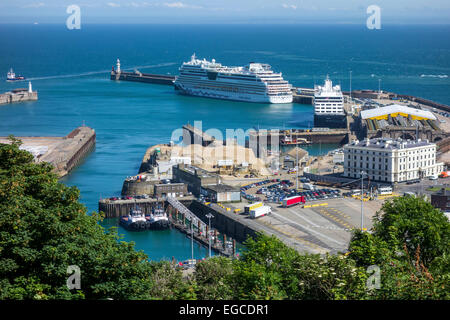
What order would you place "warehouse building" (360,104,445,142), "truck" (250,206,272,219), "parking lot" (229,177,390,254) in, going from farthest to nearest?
"warehouse building" (360,104,445,142) < "truck" (250,206,272,219) < "parking lot" (229,177,390,254)

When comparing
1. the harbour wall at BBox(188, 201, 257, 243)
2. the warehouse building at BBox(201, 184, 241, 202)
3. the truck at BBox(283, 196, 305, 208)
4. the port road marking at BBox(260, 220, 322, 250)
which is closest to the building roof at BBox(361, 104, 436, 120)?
the warehouse building at BBox(201, 184, 241, 202)

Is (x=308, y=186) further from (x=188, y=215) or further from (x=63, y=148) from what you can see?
(x=63, y=148)

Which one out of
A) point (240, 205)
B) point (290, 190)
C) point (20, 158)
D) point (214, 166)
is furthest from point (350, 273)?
point (214, 166)

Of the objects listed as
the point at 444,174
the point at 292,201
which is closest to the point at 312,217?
the point at 292,201

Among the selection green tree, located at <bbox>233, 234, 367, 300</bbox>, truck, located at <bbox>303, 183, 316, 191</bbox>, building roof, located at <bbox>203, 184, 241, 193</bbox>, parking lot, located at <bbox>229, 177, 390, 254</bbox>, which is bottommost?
parking lot, located at <bbox>229, 177, 390, 254</bbox>

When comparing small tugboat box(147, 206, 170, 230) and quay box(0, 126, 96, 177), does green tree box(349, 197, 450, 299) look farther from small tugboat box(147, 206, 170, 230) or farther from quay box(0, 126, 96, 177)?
quay box(0, 126, 96, 177)

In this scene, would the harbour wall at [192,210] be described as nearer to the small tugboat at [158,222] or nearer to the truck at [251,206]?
the truck at [251,206]
